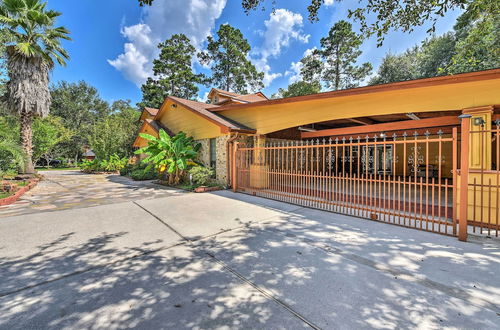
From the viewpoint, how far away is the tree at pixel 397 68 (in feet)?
83.5

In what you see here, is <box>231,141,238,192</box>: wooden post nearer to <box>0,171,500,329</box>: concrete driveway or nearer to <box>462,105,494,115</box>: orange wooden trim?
<box>0,171,500,329</box>: concrete driveway

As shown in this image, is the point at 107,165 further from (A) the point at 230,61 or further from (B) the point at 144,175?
(A) the point at 230,61

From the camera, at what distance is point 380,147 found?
15.4 metres

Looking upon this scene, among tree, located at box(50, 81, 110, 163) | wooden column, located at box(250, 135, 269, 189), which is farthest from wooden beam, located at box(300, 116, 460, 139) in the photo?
tree, located at box(50, 81, 110, 163)

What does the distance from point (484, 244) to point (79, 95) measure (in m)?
57.0

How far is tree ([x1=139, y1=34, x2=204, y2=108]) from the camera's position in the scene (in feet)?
110

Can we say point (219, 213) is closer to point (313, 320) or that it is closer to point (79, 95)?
point (313, 320)

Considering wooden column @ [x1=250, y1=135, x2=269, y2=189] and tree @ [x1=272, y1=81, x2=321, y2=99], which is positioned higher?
tree @ [x1=272, y1=81, x2=321, y2=99]

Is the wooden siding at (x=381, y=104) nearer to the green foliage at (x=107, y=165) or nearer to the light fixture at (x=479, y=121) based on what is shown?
the light fixture at (x=479, y=121)

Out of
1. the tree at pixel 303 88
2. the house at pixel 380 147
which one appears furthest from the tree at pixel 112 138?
the tree at pixel 303 88

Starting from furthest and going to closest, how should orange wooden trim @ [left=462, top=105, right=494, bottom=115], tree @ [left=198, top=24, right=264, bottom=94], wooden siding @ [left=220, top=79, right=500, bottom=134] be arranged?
tree @ [left=198, top=24, right=264, bottom=94] < wooden siding @ [left=220, top=79, right=500, bottom=134] < orange wooden trim @ [left=462, top=105, right=494, bottom=115]

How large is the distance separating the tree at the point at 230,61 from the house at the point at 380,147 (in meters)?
19.5

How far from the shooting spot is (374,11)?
561 centimetres

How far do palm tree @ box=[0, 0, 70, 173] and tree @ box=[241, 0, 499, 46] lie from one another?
57.4 ft
